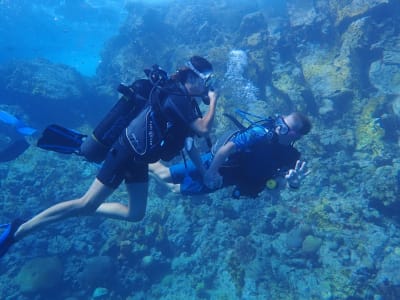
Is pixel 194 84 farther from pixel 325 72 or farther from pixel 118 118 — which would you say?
pixel 325 72

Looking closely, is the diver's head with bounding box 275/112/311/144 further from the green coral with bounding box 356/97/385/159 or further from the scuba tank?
the green coral with bounding box 356/97/385/159

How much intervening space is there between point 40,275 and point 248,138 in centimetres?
749

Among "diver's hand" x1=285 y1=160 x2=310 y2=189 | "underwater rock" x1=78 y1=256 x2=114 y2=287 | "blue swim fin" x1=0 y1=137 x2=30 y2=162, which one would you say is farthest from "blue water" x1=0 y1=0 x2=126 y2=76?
"diver's hand" x1=285 y1=160 x2=310 y2=189

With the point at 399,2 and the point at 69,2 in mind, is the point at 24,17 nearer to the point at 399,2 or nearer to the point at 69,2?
the point at 69,2

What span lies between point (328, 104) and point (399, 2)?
20.3 feet

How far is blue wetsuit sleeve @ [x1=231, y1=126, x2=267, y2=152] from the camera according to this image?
518 centimetres

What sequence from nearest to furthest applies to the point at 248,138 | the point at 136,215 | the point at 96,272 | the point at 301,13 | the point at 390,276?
1. the point at 248,138
2. the point at 136,215
3. the point at 390,276
4. the point at 96,272
5. the point at 301,13

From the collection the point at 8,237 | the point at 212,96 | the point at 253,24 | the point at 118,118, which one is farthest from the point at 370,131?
the point at 8,237

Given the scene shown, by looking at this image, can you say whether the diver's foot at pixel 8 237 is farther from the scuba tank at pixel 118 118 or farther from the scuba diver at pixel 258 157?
the scuba diver at pixel 258 157

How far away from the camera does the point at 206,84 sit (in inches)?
177

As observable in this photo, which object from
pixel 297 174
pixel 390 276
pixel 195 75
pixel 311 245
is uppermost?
pixel 195 75

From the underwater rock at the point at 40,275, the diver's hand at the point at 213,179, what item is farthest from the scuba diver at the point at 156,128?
the underwater rock at the point at 40,275

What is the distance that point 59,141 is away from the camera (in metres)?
5.36

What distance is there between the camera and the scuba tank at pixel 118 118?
468 cm
